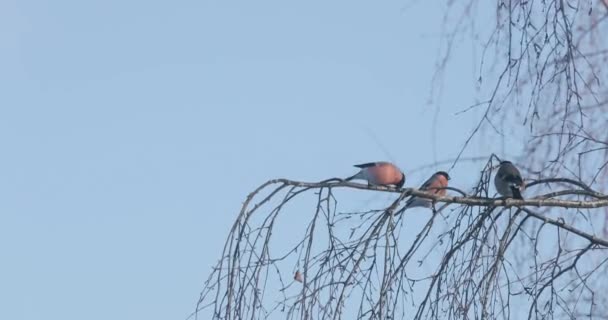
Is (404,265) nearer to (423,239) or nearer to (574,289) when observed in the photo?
(423,239)

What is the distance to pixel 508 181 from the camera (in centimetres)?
496

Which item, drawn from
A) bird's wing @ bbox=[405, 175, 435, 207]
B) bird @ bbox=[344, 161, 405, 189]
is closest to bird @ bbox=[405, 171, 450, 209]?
bird's wing @ bbox=[405, 175, 435, 207]

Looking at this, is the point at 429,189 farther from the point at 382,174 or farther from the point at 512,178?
the point at 382,174

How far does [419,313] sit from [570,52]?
2.83 ft

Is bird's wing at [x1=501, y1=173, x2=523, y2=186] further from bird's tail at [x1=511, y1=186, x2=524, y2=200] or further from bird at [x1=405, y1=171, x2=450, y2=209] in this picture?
bird at [x1=405, y1=171, x2=450, y2=209]

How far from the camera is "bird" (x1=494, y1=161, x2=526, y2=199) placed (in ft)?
14.8

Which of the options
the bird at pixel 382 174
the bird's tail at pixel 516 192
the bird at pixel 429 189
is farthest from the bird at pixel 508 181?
the bird at pixel 382 174

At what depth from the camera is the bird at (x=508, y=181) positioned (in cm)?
450

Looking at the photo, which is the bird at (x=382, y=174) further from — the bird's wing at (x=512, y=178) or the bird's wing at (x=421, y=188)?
the bird's wing at (x=421, y=188)

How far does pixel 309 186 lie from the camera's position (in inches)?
Result: 145

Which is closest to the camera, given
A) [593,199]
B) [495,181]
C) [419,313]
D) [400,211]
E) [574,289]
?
[419,313]

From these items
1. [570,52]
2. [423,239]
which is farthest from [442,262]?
[570,52]

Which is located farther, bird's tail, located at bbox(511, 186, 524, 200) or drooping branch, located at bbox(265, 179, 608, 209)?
Result: bird's tail, located at bbox(511, 186, 524, 200)

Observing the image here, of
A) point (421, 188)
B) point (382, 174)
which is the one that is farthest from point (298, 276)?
point (382, 174)
